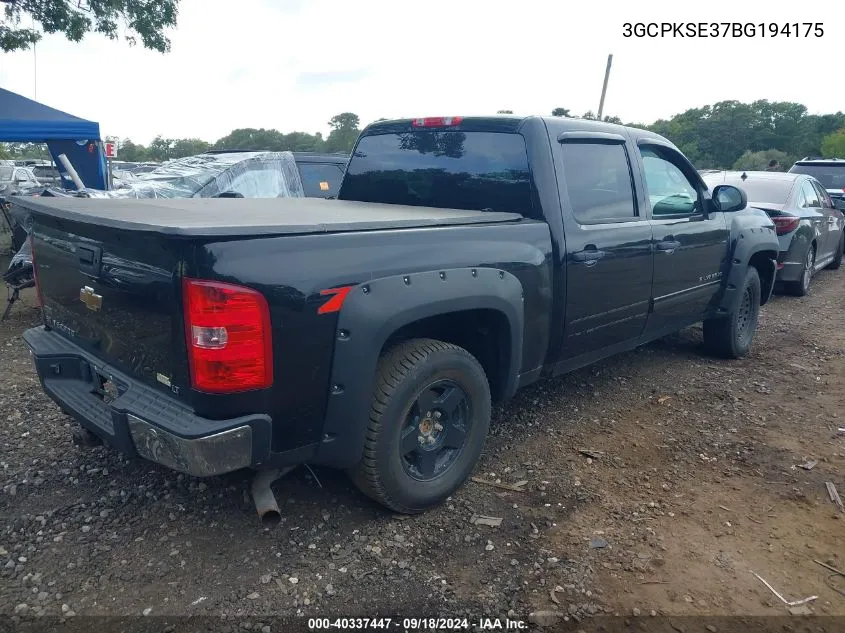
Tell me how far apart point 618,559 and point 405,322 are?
1.37 meters

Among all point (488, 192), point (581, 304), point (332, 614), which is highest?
point (488, 192)

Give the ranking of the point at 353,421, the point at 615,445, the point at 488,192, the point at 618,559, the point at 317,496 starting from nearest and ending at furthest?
the point at 353,421 < the point at 618,559 < the point at 317,496 < the point at 488,192 < the point at 615,445

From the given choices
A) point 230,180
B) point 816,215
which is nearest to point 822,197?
point 816,215

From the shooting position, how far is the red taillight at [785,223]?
7816 mm

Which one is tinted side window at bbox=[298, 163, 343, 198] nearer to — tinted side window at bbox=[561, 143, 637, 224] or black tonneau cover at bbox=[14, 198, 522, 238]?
tinted side window at bbox=[561, 143, 637, 224]

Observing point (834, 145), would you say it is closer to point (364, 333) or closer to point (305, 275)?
point (364, 333)

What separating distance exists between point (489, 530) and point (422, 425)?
0.56 metres

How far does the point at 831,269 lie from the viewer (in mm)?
10977

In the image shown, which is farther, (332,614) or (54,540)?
(54,540)

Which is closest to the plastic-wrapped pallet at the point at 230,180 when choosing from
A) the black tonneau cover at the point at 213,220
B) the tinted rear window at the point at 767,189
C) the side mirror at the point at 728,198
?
the black tonneau cover at the point at 213,220

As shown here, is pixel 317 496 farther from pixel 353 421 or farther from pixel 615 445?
pixel 615 445

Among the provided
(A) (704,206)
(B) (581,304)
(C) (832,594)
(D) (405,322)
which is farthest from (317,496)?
(A) (704,206)

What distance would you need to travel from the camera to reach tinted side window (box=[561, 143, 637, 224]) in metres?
3.59

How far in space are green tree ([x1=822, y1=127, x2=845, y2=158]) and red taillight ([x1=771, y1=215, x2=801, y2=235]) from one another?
52.9 m
